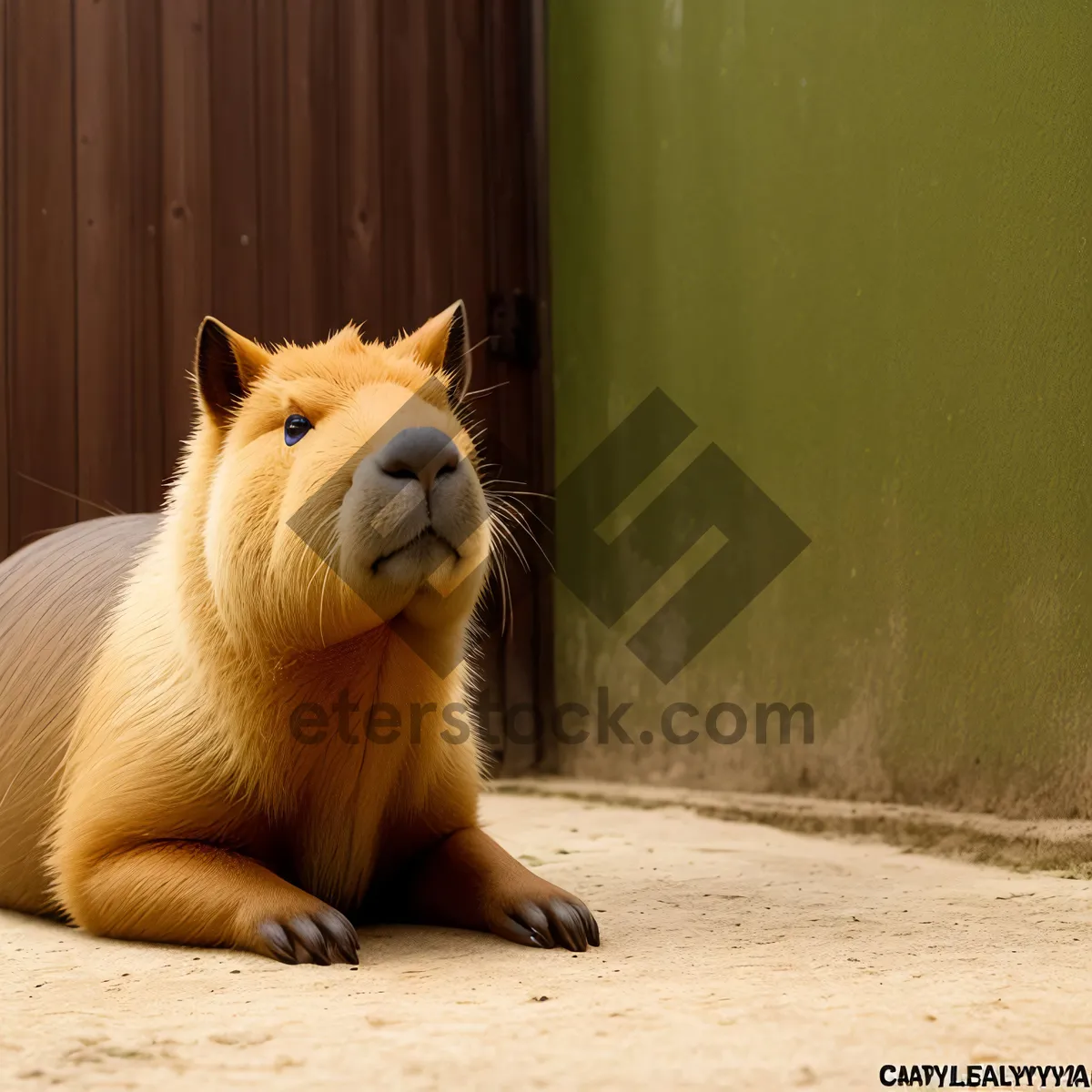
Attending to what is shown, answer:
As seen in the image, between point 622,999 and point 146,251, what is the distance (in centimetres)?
313

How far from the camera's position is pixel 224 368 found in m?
2.52

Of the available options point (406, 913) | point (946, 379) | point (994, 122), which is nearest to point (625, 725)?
point (946, 379)

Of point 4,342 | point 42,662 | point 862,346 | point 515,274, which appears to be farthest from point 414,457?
point 515,274

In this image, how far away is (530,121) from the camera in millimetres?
4812

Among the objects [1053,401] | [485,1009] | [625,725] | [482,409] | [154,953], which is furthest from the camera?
[482,409]

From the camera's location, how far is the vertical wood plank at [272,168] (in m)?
4.34

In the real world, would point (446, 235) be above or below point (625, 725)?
above

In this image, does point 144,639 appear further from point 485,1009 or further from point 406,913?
→ point 485,1009

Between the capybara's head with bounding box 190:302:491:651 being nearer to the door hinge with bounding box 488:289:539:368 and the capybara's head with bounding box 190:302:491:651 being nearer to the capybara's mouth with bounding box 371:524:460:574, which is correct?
the capybara's mouth with bounding box 371:524:460:574

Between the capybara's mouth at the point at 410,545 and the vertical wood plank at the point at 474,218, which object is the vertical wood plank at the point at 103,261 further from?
the capybara's mouth at the point at 410,545

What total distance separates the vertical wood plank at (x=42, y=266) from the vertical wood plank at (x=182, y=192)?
288 mm

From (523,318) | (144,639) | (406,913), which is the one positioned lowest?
(406,913)

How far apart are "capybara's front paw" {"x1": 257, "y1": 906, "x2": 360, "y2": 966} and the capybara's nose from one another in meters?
0.74

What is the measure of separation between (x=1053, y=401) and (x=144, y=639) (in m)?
2.15
